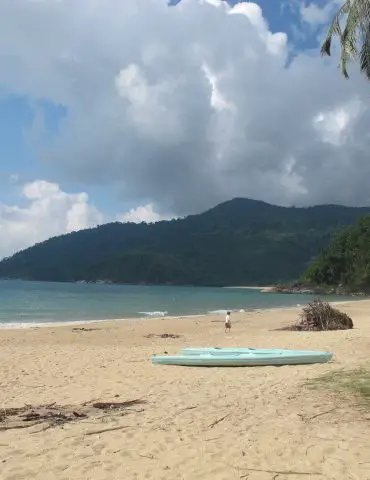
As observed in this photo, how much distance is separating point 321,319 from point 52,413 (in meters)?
17.1

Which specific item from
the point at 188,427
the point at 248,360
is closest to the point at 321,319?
the point at 248,360

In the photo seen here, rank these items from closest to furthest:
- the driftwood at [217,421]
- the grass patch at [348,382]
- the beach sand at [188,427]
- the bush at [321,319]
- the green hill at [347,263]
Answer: the beach sand at [188,427] → the driftwood at [217,421] → the grass patch at [348,382] → the bush at [321,319] → the green hill at [347,263]

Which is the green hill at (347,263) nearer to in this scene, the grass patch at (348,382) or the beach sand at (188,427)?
the grass patch at (348,382)

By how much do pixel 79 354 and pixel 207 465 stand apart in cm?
1112

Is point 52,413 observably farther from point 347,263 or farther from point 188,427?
point 347,263

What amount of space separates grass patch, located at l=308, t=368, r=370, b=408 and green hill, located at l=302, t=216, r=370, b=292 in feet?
322

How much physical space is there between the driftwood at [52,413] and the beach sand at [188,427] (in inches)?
8.8

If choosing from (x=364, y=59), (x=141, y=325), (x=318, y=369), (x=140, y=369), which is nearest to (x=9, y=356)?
(x=140, y=369)

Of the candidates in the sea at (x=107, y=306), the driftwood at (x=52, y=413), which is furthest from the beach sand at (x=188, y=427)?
the sea at (x=107, y=306)

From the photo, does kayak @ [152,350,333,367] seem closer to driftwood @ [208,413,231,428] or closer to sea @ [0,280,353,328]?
driftwood @ [208,413,231,428]

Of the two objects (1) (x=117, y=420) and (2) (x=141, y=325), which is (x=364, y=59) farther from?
(2) (x=141, y=325)

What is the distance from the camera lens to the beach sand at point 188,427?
17.8ft

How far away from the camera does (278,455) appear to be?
5816 millimetres

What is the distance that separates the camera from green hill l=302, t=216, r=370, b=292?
350ft
